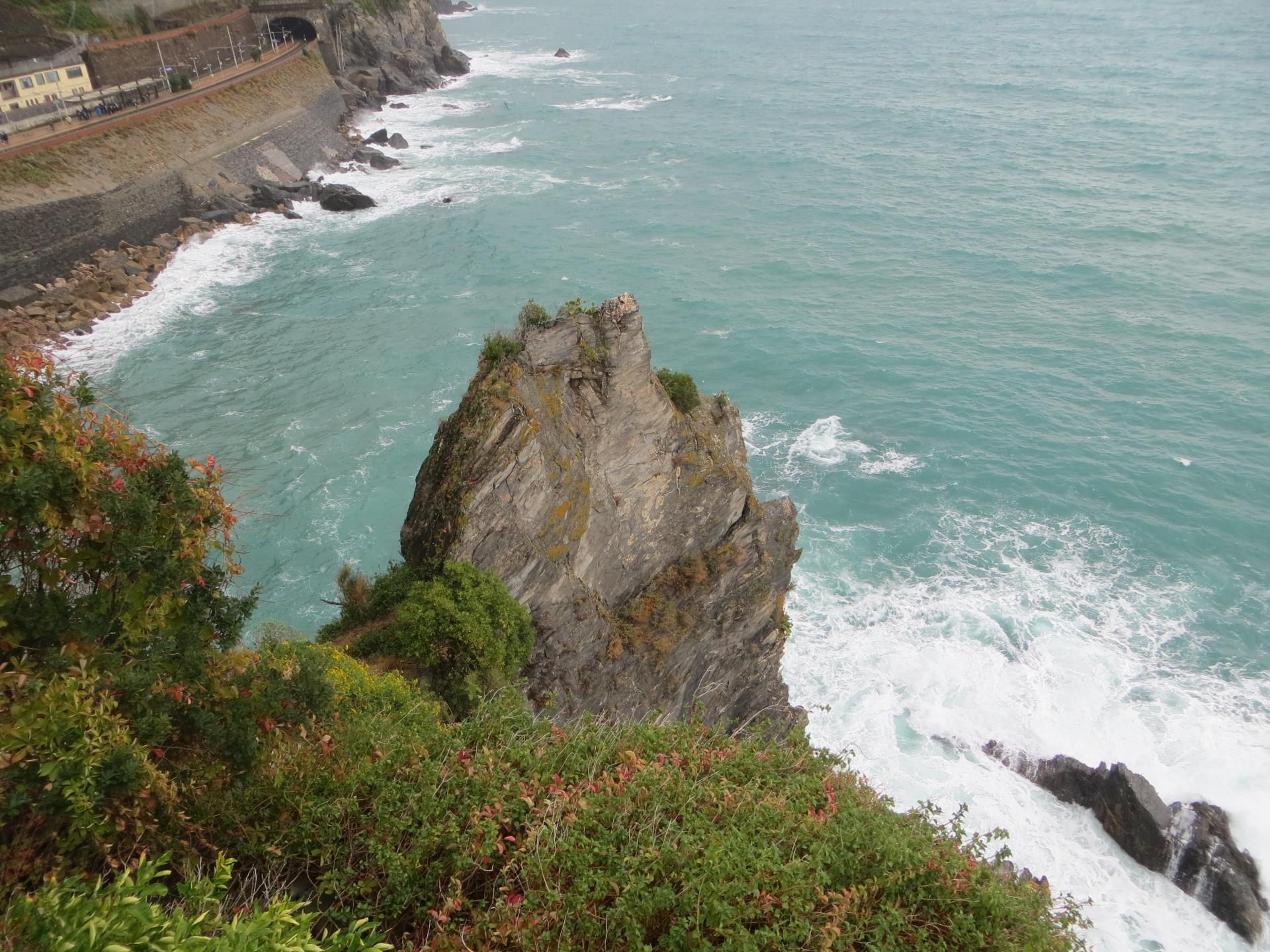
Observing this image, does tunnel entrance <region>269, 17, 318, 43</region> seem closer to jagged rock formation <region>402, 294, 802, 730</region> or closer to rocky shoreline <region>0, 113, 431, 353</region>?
rocky shoreline <region>0, 113, 431, 353</region>

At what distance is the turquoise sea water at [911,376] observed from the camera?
35.3 m

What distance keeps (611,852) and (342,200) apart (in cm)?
7257

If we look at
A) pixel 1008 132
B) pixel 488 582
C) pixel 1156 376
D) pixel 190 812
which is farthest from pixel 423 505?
pixel 1008 132

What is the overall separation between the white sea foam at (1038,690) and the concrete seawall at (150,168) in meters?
50.9

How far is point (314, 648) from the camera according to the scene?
59.2ft

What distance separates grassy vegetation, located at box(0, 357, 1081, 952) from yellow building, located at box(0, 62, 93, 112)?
213 feet

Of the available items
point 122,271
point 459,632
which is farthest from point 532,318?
point 122,271

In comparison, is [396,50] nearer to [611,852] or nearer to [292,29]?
[292,29]

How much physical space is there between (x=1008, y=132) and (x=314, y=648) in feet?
333

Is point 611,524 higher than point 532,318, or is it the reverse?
point 532,318

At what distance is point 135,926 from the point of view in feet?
26.2

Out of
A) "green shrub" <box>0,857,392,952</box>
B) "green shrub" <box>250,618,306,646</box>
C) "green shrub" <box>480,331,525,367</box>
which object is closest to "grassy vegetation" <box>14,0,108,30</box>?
"green shrub" <box>480,331,525,367</box>

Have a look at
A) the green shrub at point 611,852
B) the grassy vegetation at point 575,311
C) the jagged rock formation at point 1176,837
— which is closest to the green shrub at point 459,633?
the green shrub at point 611,852

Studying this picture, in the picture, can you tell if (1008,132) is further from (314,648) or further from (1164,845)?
(314,648)
